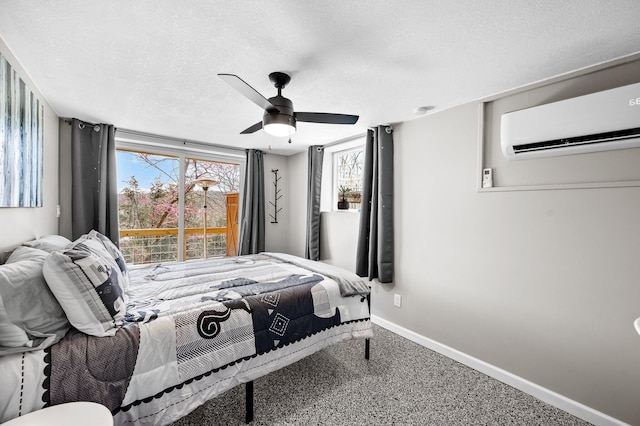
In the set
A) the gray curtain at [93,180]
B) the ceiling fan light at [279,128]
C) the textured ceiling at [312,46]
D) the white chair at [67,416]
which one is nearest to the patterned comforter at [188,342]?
the white chair at [67,416]

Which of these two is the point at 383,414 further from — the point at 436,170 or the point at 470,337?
the point at 436,170

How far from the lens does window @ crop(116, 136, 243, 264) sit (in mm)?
3615

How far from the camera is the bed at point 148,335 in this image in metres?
1.16

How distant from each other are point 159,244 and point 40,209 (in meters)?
1.68

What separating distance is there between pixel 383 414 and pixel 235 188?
356cm

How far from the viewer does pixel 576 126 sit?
1686mm

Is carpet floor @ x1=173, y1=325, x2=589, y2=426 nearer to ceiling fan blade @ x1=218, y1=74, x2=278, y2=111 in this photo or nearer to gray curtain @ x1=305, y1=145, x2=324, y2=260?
gray curtain @ x1=305, y1=145, x2=324, y2=260

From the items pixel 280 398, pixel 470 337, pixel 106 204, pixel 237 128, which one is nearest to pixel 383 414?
pixel 280 398

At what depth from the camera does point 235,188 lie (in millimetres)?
4301

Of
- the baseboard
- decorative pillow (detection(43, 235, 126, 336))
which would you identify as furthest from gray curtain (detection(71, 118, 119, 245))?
the baseboard

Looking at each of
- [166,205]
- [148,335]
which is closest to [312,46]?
[148,335]

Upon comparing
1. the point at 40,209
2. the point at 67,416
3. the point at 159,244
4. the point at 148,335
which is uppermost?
the point at 40,209

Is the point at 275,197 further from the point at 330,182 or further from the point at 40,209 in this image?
the point at 40,209

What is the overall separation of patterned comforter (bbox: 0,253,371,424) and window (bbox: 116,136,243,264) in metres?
1.45
